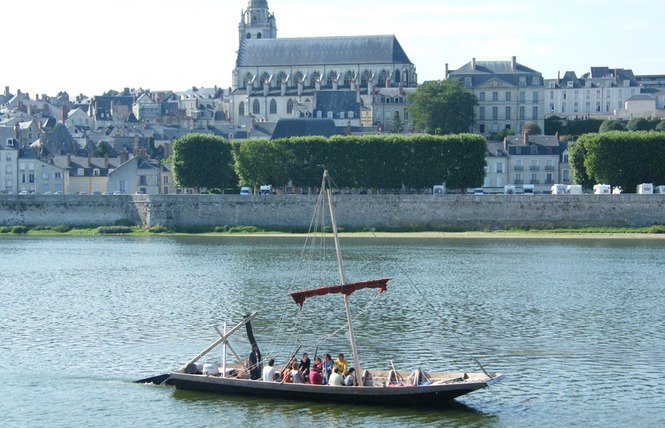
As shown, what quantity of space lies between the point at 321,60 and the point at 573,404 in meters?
114

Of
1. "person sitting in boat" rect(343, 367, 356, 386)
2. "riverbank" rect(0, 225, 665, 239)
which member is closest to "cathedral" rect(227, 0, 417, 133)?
"riverbank" rect(0, 225, 665, 239)

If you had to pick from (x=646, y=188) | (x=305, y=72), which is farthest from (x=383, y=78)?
(x=646, y=188)

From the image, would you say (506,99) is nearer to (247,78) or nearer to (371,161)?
(247,78)

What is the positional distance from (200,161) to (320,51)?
56744 millimetres

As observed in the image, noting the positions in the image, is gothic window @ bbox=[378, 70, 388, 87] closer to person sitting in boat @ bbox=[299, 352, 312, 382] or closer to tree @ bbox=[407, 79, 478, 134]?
tree @ bbox=[407, 79, 478, 134]

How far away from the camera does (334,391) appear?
25.6 metres

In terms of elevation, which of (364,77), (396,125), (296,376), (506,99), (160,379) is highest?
(364,77)

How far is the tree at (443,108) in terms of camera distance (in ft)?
355

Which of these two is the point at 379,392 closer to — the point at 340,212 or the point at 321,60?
the point at 340,212

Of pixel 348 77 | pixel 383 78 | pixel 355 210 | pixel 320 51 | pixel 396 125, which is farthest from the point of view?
pixel 320 51

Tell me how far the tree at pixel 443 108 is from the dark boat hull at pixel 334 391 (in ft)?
270

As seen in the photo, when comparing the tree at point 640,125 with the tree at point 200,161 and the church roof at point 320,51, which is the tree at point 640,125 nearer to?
the church roof at point 320,51

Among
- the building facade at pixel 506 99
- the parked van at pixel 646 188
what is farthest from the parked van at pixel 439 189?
the building facade at pixel 506 99

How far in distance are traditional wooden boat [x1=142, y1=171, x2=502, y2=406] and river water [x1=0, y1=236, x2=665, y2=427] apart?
10.2 inches
